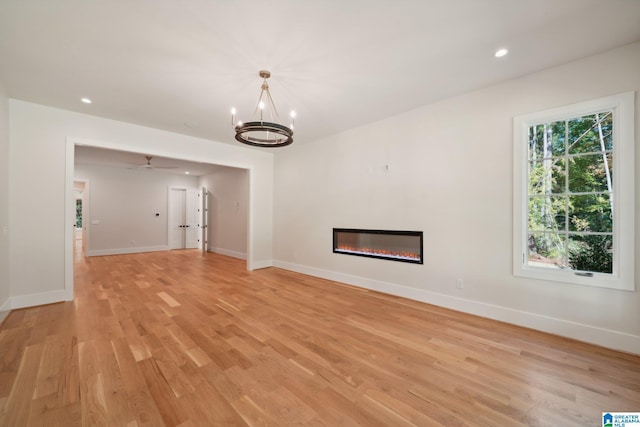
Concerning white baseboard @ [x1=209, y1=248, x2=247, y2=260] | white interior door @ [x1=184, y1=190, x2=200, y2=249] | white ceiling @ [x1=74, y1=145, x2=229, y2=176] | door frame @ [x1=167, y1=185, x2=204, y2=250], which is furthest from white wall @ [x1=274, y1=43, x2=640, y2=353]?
white interior door @ [x1=184, y1=190, x2=200, y2=249]

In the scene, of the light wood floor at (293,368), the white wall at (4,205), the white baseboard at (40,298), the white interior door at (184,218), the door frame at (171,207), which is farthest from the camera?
the white interior door at (184,218)

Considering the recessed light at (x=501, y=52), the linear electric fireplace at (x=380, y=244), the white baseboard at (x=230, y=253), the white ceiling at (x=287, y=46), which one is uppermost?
the recessed light at (x=501, y=52)

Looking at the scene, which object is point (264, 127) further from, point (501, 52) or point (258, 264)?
point (258, 264)

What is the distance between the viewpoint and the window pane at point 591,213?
251 centimetres

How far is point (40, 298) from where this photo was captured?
356 cm

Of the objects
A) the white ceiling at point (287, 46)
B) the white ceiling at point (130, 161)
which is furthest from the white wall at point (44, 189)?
→ the white ceiling at point (130, 161)

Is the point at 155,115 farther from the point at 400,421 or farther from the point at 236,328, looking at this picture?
the point at 400,421

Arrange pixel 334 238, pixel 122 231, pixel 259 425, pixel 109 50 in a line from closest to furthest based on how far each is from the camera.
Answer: pixel 259 425 < pixel 109 50 < pixel 334 238 < pixel 122 231

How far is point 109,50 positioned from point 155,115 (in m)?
1.60

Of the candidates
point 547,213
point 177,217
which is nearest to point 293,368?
point 547,213

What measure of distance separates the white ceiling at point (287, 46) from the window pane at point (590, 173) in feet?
3.44

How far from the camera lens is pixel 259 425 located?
1.52 meters

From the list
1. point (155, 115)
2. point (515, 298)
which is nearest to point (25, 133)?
point (155, 115)

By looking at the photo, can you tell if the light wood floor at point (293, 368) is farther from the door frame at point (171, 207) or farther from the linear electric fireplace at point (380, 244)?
the door frame at point (171, 207)
